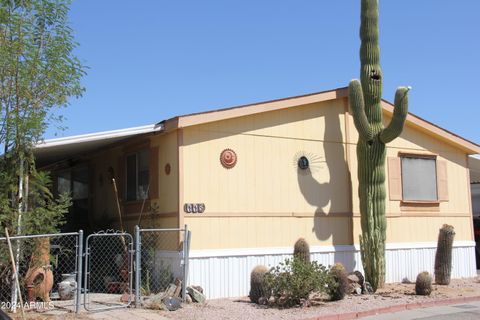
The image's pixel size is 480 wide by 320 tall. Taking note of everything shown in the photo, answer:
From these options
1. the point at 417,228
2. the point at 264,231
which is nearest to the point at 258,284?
the point at 264,231

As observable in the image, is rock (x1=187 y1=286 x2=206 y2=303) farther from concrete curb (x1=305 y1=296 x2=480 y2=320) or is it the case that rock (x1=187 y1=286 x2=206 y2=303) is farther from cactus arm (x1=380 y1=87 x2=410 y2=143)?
cactus arm (x1=380 y1=87 x2=410 y2=143)

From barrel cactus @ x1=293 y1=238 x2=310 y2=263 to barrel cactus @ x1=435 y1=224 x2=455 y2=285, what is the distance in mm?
3773

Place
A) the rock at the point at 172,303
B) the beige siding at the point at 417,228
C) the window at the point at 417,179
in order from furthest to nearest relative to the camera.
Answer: the window at the point at 417,179 → the beige siding at the point at 417,228 → the rock at the point at 172,303

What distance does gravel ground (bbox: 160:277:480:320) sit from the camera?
987 cm

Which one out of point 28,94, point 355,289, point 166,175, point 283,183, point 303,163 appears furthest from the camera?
point 303,163

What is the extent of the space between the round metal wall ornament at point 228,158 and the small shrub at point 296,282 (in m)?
2.59

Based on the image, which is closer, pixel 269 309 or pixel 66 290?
pixel 269 309

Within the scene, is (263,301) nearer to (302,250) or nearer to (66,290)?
(302,250)

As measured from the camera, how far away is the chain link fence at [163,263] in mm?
10969

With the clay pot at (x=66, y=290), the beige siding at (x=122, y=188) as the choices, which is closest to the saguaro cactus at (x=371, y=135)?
the beige siding at (x=122, y=188)

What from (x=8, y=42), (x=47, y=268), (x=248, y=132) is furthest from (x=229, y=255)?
(x=8, y=42)

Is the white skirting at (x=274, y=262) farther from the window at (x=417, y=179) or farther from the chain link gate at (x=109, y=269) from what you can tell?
the chain link gate at (x=109, y=269)

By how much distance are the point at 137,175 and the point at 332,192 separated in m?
4.60

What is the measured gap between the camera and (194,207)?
38.4 ft
